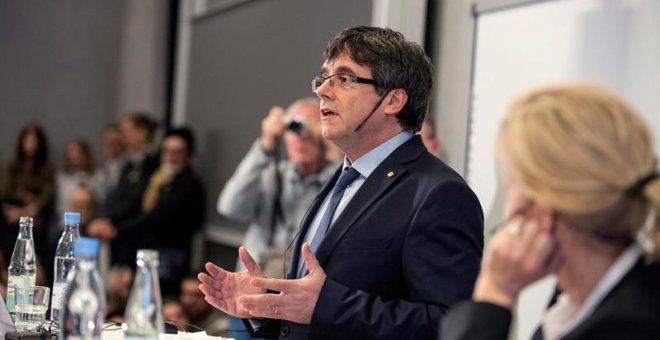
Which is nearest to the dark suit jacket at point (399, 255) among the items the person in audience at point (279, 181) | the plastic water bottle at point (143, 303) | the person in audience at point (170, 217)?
the plastic water bottle at point (143, 303)

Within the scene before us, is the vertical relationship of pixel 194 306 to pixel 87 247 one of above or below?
below

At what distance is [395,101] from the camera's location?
2539 millimetres

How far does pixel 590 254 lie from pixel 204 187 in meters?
5.59

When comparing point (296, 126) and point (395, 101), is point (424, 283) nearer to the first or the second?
point (395, 101)

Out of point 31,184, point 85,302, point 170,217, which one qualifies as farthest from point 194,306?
point 85,302

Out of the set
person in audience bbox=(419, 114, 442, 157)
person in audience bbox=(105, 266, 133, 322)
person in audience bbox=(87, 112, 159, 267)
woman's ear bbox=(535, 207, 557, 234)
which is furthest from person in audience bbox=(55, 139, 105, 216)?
woman's ear bbox=(535, 207, 557, 234)

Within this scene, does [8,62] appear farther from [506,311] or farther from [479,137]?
[506,311]

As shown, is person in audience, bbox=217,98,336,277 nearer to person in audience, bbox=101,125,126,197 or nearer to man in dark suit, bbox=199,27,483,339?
man in dark suit, bbox=199,27,483,339

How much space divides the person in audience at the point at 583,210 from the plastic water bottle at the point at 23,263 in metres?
1.42

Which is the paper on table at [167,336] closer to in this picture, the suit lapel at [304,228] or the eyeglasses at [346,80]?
the suit lapel at [304,228]

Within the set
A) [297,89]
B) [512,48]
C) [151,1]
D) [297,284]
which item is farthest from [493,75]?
[151,1]

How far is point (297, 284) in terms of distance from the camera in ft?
7.20

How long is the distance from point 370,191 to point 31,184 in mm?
5164

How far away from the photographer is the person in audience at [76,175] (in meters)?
7.18
